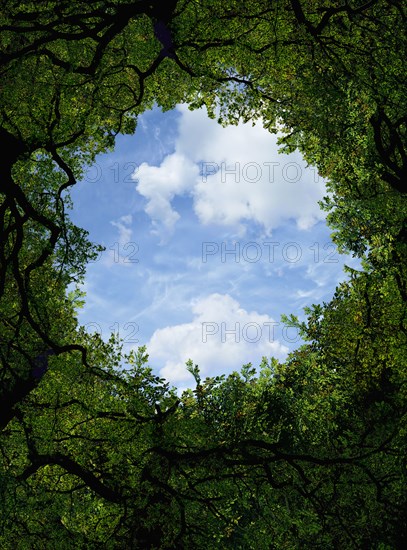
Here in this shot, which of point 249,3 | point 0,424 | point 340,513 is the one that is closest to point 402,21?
point 249,3

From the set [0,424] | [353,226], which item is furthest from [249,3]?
[0,424]

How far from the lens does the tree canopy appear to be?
1528cm

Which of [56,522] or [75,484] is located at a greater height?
[75,484]

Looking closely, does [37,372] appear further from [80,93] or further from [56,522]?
[80,93]

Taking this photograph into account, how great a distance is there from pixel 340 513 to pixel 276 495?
1.82 m

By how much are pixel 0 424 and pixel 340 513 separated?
395 inches

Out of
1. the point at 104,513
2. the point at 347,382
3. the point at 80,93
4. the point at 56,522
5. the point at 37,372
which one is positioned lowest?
the point at 56,522

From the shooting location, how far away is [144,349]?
18.7 m

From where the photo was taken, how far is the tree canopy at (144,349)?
15281 mm

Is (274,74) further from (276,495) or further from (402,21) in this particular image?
(276,495)

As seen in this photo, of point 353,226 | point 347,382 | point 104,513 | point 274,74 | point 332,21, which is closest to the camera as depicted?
point 104,513

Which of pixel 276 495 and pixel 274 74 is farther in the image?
pixel 274 74

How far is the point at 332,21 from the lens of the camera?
19016 mm

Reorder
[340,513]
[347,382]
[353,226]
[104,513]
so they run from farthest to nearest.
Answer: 1. [347,382]
2. [353,226]
3. [104,513]
4. [340,513]
